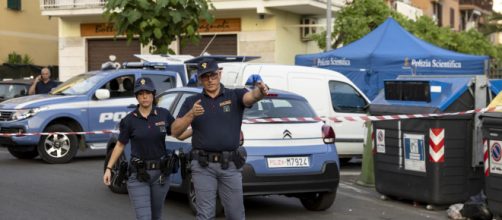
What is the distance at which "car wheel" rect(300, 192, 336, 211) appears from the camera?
854 centimetres

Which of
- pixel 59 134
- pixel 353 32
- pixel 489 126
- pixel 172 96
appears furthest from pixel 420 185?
pixel 353 32

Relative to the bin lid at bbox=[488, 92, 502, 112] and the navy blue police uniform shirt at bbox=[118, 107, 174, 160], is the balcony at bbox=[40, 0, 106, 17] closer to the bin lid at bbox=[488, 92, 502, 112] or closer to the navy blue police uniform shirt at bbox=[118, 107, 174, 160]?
the bin lid at bbox=[488, 92, 502, 112]

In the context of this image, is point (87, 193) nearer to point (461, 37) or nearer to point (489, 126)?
point (489, 126)

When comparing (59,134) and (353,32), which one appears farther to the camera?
(353,32)

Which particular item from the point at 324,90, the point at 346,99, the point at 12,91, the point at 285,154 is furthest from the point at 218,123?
the point at 12,91

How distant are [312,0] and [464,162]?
65.6 feet

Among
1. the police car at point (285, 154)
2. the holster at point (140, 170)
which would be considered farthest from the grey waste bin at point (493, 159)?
the holster at point (140, 170)

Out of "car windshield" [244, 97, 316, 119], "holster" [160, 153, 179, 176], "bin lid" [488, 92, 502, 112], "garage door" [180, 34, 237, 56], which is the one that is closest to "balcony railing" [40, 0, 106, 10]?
"garage door" [180, 34, 237, 56]

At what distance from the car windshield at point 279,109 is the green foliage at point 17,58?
2797 cm

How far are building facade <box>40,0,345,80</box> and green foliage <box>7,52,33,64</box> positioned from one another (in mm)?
2702

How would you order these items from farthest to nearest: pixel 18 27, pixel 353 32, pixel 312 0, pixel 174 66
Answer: pixel 18 27 < pixel 312 0 < pixel 353 32 < pixel 174 66

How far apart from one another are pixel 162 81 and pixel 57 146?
2362 millimetres

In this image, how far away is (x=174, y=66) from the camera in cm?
1552

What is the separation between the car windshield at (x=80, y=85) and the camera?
13.7 metres
